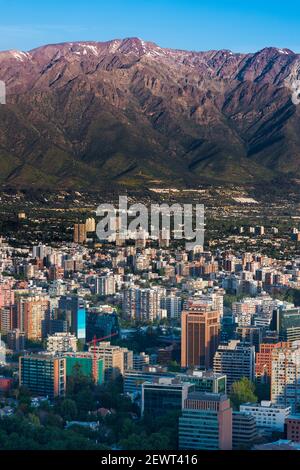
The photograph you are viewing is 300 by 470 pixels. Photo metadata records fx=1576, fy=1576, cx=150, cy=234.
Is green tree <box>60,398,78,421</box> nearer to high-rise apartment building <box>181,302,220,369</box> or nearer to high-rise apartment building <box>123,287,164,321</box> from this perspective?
high-rise apartment building <box>181,302,220,369</box>

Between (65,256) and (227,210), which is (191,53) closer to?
(227,210)

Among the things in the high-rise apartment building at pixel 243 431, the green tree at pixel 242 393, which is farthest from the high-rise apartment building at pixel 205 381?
the high-rise apartment building at pixel 243 431

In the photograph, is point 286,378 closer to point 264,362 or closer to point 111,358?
point 264,362

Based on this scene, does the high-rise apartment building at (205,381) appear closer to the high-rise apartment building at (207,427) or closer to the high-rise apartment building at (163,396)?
the high-rise apartment building at (163,396)

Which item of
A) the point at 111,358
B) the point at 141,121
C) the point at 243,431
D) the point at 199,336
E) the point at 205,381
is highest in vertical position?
the point at 141,121

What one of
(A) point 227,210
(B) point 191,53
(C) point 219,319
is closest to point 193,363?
Answer: (C) point 219,319

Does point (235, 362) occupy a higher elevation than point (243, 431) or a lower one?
higher

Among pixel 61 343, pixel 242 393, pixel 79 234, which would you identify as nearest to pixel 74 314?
pixel 61 343

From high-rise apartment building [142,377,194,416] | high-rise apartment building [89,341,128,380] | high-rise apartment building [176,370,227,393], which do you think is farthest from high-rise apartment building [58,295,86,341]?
high-rise apartment building [142,377,194,416]
